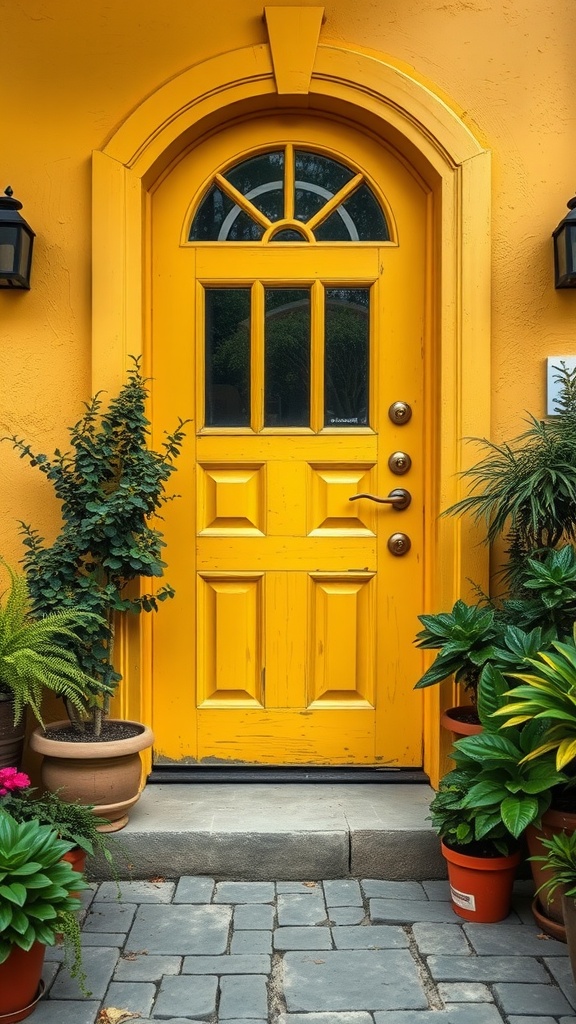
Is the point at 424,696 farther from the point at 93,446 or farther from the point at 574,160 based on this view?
the point at 574,160

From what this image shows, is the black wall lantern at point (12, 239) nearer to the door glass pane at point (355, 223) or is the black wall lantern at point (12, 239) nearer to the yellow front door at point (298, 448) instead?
the yellow front door at point (298, 448)

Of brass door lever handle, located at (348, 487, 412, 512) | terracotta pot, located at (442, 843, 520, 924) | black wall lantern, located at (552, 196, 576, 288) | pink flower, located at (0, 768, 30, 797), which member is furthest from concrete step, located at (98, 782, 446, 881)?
black wall lantern, located at (552, 196, 576, 288)

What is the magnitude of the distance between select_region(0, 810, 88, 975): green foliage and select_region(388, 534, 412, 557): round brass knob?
5.79ft

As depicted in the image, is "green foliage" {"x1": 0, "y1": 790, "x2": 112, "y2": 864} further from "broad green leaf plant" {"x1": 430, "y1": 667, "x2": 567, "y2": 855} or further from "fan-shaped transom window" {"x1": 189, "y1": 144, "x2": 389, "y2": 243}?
"fan-shaped transom window" {"x1": 189, "y1": 144, "x2": 389, "y2": 243}

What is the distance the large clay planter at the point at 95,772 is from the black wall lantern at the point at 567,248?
2287mm

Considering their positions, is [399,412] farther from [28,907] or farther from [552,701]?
[28,907]

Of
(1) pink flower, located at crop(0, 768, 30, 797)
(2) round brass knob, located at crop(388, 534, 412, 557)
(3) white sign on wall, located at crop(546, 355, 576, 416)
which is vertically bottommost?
(1) pink flower, located at crop(0, 768, 30, 797)

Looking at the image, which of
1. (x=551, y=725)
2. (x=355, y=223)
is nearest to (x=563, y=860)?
(x=551, y=725)

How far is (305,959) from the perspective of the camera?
264 cm

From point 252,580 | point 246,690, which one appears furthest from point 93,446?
point 246,690

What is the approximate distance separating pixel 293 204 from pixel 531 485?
158 centimetres

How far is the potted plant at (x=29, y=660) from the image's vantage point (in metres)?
2.91

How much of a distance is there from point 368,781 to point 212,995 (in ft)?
4.33

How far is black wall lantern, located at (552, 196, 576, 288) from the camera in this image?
10.8 feet
